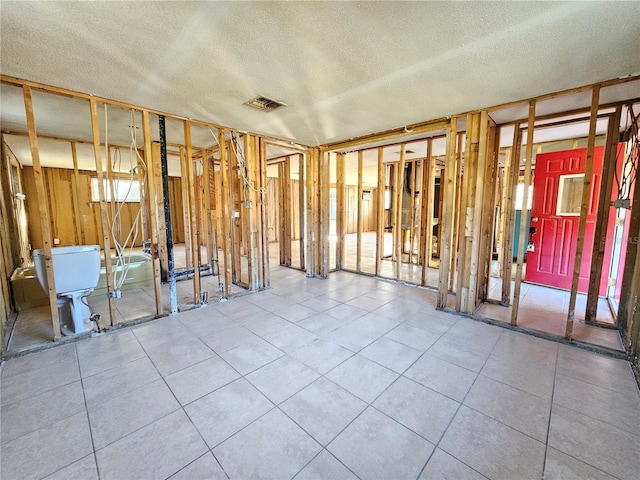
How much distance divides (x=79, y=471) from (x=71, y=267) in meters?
1.95

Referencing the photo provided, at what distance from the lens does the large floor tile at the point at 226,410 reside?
1532mm

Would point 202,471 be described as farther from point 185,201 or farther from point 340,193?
point 340,193

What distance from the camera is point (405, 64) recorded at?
6.36ft

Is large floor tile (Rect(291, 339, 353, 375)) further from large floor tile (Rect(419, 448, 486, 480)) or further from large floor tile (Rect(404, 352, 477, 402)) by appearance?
large floor tile (Rect(419, 448, 486, 480))

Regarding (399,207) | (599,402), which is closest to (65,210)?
(399,207)

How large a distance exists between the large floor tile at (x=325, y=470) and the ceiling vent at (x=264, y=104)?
2.77m

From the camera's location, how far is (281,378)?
2.00 m

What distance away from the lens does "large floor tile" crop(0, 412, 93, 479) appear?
1305 mm

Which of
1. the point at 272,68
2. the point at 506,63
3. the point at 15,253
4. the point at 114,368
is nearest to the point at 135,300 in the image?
the point at 114,368

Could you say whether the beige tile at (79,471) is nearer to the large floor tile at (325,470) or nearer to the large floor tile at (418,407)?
the large floor tile at (325,470)

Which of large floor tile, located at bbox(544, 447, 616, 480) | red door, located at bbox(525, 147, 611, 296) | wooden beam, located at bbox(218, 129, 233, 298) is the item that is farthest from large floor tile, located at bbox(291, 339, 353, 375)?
red door, located at bbox(525, 147, 611, 296)

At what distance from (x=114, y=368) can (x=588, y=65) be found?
4271 mm

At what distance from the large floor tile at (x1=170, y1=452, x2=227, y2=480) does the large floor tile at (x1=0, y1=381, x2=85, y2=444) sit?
36.9 inches

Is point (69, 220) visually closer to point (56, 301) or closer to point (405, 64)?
point (56, 301)
